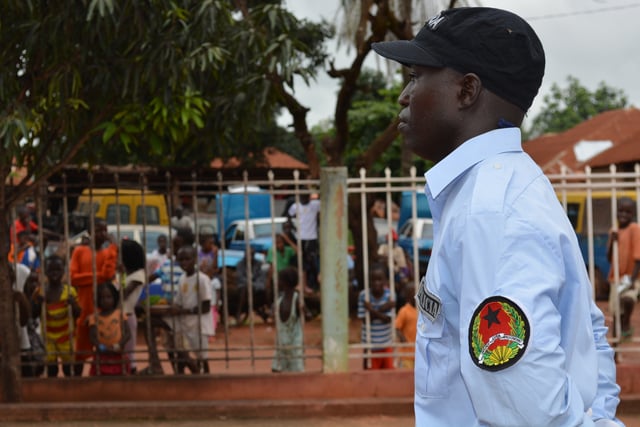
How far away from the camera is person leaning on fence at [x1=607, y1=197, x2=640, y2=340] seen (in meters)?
7.90

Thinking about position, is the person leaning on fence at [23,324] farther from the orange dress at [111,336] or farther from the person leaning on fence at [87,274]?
the orange dress at [111,336]

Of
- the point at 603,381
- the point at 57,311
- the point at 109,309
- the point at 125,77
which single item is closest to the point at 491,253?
the point at 603,381

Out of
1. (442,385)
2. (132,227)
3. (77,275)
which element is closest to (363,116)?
(132,227)

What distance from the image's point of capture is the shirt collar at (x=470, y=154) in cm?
161

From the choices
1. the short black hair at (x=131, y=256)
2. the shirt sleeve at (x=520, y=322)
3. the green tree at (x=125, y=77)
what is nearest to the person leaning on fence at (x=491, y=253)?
the shirt sleeve at (x=520, y=322)

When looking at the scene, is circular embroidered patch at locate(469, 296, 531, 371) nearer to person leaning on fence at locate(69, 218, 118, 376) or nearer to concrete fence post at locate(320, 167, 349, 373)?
concrete fence post at locate(320, 167, 349, 373)

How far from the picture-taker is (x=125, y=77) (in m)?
6.11

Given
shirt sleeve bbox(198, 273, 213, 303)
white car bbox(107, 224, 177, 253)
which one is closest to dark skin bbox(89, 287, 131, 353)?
shirt sleeve bbox(198, 273, 213, 303)

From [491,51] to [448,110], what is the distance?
0.45 feet

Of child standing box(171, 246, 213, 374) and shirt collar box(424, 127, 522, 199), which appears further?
child standing box(171, 246, 213, 374)

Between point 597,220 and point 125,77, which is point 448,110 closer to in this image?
point 125,77

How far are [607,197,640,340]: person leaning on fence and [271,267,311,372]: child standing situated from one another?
8.76ft

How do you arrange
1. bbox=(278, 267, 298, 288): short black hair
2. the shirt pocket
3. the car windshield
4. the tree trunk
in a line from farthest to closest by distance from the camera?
the car windshield
bbox=(278, 267, 298, 288): short black hair
the tree trunk
the shirt pocket

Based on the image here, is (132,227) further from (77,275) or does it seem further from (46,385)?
(46,385)
